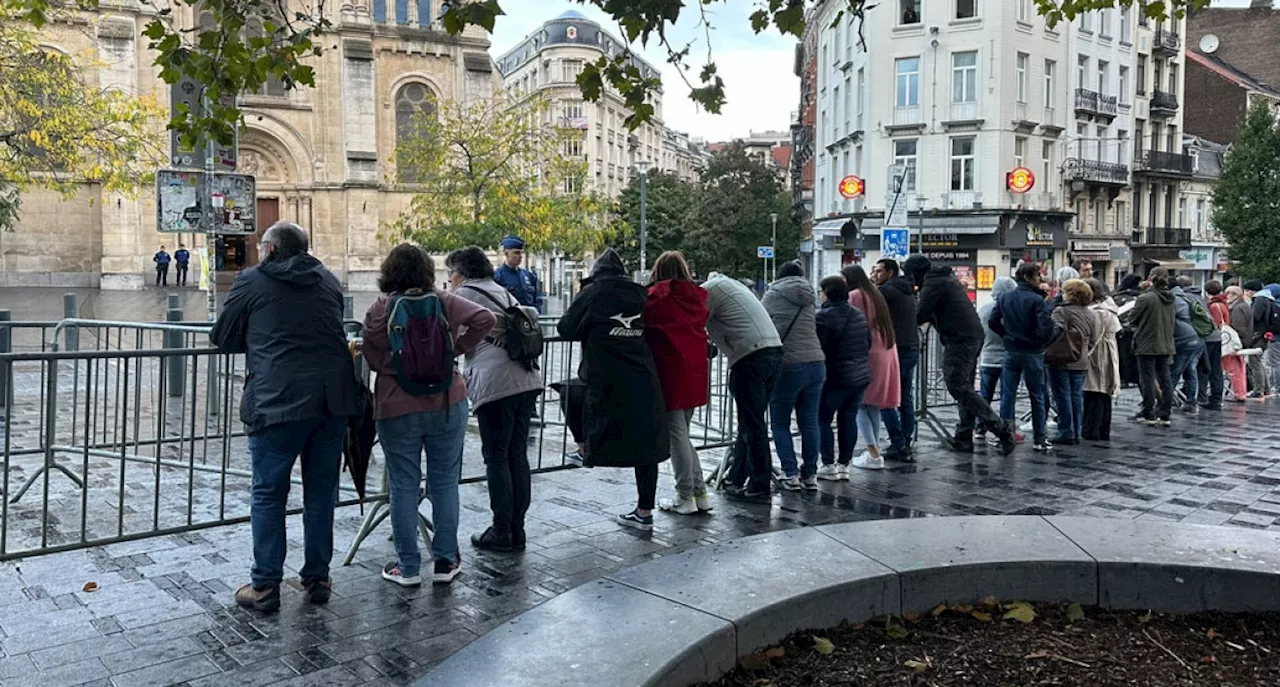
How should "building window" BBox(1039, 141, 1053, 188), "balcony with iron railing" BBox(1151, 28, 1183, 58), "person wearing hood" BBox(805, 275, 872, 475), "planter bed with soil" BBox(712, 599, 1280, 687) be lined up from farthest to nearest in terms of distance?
1. "balcony with iron railing" BBox(1151, 28, 1183, 58)
2. "building window" BBox(1039, 141, 1053, 188)
3. "person wearing hood" BBox(805, 275, 872, 475)
4. "planter bed with soil" BBox(712, 599, 1280, 687)

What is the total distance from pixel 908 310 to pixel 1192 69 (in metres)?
59.1

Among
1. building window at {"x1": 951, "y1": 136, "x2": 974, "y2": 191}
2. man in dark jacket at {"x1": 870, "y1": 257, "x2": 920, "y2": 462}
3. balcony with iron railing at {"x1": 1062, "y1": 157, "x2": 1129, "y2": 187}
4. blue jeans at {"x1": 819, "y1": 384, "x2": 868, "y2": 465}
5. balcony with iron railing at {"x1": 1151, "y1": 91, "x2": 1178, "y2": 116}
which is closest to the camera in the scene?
blue jeans at {"x1": 819, "y1": 384, "x2": 868, "y2": 465}

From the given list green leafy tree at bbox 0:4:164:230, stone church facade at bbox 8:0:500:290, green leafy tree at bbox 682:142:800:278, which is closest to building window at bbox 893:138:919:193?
green leafy tree at bbox 682:142:800:278

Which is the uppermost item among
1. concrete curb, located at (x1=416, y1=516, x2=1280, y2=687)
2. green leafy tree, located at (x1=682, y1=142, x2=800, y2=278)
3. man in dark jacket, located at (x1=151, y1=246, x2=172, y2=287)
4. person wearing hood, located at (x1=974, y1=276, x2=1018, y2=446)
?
→ green leafy tree, located at (x1=682, y1=142, x2=800, y2=278)

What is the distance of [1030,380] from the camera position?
9.70m

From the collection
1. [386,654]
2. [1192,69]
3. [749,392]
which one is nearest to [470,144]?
[749,392]

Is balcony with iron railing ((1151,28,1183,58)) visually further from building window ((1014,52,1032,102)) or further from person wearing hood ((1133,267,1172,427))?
person wearing hood ((1133,267,1172,427))

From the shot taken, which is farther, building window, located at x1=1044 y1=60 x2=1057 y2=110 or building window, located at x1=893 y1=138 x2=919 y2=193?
building window, located at x1=1044 y1=60 x2=1057 y2=110

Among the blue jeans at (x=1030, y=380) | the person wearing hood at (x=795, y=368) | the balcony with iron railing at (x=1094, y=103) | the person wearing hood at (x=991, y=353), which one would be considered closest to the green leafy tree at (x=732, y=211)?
the balcony with iron railing at (x=1094, y=103)

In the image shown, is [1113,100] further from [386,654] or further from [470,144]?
[386,654]

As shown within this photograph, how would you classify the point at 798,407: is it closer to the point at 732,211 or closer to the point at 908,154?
the point at 908,154

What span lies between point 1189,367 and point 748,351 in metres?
8.91

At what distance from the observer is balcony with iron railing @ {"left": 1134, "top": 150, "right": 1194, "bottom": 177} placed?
160 ft

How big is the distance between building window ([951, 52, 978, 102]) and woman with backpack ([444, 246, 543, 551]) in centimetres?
3812
